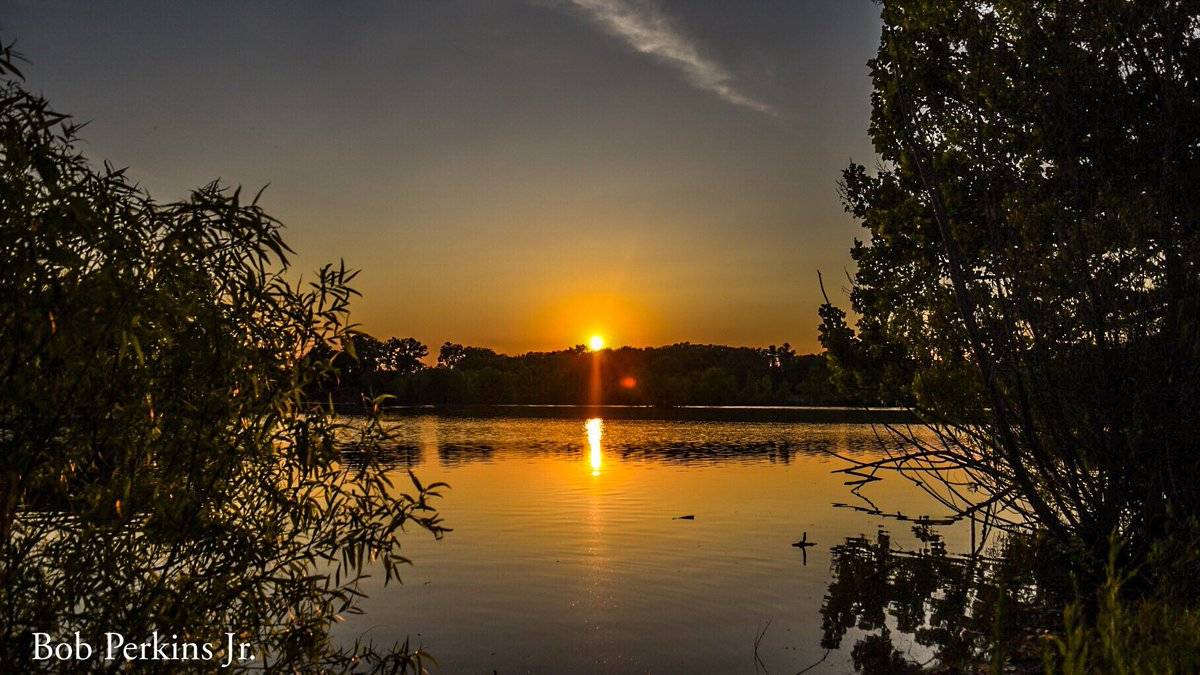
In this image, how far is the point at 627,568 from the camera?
25.8 meters

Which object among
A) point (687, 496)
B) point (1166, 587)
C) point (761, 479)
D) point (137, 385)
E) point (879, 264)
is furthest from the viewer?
point (761, 479)

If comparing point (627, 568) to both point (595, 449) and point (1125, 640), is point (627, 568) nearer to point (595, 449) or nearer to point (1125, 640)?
point (1125, 640)

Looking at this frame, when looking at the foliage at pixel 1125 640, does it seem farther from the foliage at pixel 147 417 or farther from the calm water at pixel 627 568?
the calm water at pixel 627 568

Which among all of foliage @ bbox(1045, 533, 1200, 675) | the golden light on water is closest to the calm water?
the golden light on water

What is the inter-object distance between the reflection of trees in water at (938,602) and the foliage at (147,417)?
10.1m

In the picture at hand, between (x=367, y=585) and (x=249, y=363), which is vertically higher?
(x=249, y=363)

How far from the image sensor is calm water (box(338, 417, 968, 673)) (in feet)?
58.5

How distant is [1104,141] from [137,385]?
1385 cm

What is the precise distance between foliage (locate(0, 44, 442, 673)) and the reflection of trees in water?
10129 millimetres

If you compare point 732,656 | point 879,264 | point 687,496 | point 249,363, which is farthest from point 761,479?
point 249,363

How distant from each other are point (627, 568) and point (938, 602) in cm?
894

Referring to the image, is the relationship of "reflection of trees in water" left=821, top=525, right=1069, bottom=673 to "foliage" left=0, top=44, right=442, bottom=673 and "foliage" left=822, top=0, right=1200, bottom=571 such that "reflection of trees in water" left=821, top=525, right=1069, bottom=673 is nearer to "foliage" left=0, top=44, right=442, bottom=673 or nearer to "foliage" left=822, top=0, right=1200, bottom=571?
"foliage" left=822, top=0, right=1200, bottom=571

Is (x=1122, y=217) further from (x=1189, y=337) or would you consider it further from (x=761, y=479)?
(x=761, y=479)

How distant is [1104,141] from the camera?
13.6 metres
